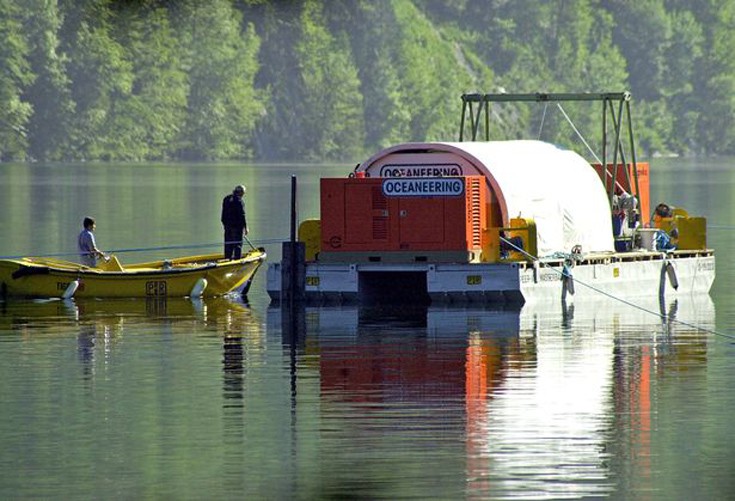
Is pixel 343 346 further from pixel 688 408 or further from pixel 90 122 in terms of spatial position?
pixel 90 122

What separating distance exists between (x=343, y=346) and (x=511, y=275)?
6.58 m

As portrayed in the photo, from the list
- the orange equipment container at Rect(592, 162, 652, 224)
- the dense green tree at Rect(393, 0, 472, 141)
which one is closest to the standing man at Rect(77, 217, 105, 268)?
the orange equipment container at Rect(592, 162, 652, 224)

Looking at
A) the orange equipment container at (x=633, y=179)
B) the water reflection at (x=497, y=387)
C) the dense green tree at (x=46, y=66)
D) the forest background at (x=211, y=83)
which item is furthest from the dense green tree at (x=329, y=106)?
the water reflection at (x=497, y=387)

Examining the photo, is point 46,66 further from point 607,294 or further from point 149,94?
point 607,294

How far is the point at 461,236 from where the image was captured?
3997 centimetres

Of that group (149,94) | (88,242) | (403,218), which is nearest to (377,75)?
(149,94)

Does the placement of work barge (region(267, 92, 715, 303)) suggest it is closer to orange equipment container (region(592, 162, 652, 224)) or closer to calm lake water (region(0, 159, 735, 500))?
calm lake water (region(0, 159, 735, 500))

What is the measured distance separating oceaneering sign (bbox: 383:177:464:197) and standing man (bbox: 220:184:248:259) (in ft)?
12.1

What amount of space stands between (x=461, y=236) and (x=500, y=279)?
101 cm

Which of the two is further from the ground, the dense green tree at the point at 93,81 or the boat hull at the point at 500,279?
the dense green tree at the point at 93,81

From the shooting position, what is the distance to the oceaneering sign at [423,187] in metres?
39.9

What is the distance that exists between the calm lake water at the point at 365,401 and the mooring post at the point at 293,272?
511 millimetres

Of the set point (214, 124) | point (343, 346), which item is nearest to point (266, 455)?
point (343, 346)

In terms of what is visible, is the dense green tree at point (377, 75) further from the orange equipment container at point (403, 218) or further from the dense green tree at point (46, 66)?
the orange equipment container at point (403, 218)
